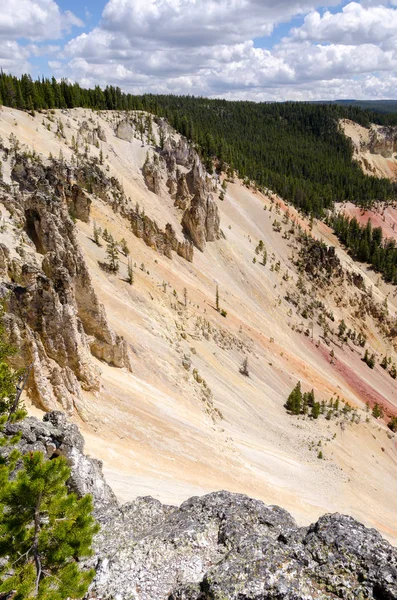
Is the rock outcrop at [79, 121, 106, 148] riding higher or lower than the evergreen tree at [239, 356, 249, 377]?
higher

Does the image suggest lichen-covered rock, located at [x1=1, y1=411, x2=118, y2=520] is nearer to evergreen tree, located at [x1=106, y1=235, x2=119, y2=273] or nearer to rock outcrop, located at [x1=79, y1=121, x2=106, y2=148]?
evergreen tree, located at [x1=106, y1=235, x2=119, y2=273]

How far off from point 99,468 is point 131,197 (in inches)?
1888

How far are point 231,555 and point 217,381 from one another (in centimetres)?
2712

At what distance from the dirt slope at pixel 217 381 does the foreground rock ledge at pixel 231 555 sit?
17.0ft

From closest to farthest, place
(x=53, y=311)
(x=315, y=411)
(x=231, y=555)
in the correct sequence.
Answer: (x=231, y=555), (x=53, y=311), (x=315, y=411)

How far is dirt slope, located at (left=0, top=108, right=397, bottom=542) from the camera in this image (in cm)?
2142

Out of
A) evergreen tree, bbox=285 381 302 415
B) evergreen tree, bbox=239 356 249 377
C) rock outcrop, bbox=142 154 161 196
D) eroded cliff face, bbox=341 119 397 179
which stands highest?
eroded cliff face, bbox=341 119 397 179

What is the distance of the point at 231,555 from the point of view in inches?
353

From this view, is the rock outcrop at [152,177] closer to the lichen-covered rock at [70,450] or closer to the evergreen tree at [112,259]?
the evergreen tree at [112,259]

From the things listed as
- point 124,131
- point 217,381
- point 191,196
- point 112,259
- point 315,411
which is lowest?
point 315,411

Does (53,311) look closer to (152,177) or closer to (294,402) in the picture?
(294,402)

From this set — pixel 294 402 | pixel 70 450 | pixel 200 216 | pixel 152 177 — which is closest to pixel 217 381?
pixel 294 402

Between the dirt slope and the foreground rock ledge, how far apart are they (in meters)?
5.19

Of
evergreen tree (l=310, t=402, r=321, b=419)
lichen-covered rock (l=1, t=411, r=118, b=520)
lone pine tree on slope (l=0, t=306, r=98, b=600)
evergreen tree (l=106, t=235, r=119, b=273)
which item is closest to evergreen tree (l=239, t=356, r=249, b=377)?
evergreen tree (l=310, t=402, r=321, b=419)
